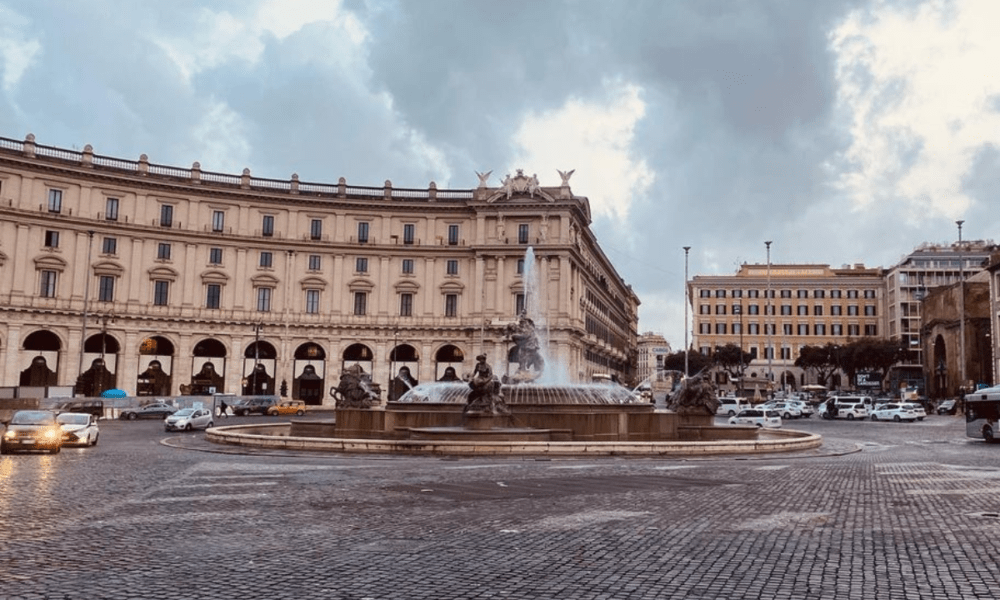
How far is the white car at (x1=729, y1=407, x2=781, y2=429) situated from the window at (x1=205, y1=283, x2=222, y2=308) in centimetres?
4520

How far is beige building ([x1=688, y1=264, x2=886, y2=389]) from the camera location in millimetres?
111000

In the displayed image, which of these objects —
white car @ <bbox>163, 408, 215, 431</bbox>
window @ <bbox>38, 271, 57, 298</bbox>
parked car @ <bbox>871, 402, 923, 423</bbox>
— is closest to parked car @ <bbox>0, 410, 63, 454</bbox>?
white car @ <bbox>163, 408, 215, 431</bbox>

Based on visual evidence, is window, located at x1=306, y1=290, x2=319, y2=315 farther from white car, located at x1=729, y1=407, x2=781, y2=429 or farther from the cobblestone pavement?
the cobblestone pavement

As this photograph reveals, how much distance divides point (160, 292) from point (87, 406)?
2374 centimetres

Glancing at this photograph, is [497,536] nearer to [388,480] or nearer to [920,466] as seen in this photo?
[388,480]

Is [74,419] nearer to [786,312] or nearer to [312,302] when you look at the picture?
[312,302]

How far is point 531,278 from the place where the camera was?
238 ft

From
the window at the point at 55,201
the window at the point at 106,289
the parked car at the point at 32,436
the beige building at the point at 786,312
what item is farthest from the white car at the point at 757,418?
the beige building at the point at 786,312

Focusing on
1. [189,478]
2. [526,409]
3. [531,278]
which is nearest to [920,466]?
[526,409]

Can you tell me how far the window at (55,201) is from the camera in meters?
63.8

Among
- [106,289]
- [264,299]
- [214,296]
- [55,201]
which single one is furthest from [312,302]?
[55,201]

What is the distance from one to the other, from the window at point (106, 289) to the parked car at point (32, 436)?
46.7 meters

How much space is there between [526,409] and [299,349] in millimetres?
51074

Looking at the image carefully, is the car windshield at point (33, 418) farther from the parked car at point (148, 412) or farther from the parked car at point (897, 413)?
the parked car at point (897, 413)
